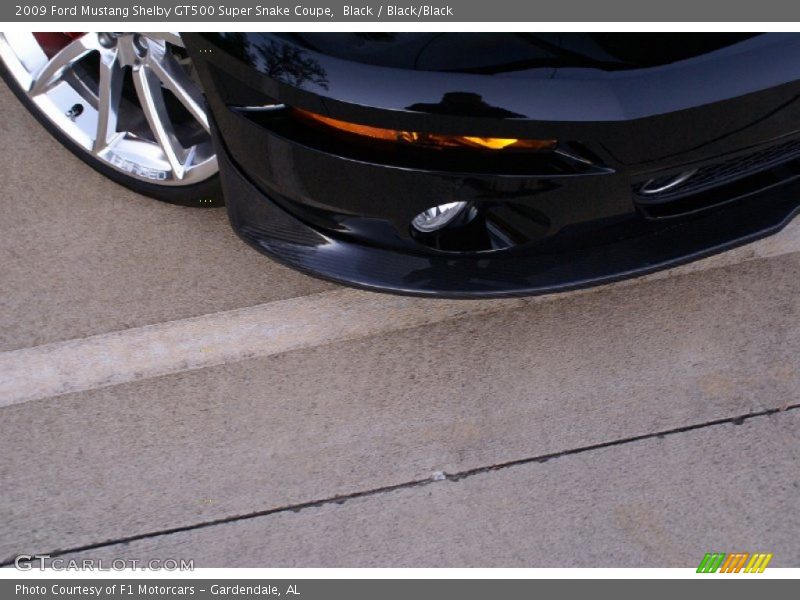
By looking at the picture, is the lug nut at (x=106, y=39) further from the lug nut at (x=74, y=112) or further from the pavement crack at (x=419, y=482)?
the pavement crack at (x=419, y=482)

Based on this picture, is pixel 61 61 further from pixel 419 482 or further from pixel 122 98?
pixel 419 482

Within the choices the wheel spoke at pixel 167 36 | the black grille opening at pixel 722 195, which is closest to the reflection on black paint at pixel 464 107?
the black grille opening at pixel 722 195

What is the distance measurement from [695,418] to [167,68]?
1.70m

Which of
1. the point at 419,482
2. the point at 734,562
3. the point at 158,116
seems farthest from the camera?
the point at 158,116

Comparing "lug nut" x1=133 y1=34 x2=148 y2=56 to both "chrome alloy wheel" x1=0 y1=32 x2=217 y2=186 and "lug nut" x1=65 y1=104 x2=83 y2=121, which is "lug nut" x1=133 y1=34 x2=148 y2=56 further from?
"lug nut" x1=65 y1=104 x2=83 y2=121

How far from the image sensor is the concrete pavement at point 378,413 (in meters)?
2.08

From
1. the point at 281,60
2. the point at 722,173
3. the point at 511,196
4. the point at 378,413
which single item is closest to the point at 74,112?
the point at 281,60

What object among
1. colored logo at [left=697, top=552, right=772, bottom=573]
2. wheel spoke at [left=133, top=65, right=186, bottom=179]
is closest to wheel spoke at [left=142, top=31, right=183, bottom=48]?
wheel spoke at [left=133, top=65, right=186, bottom=179]

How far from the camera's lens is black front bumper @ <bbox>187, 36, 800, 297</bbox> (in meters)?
1.70

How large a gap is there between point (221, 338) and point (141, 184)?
1.92 ft

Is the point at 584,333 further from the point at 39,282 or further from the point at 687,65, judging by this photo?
the point at 39,282

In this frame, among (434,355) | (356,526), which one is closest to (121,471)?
(356,526)

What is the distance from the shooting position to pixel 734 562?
6.57ft

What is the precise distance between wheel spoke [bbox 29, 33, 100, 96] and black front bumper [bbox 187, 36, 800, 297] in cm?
74
